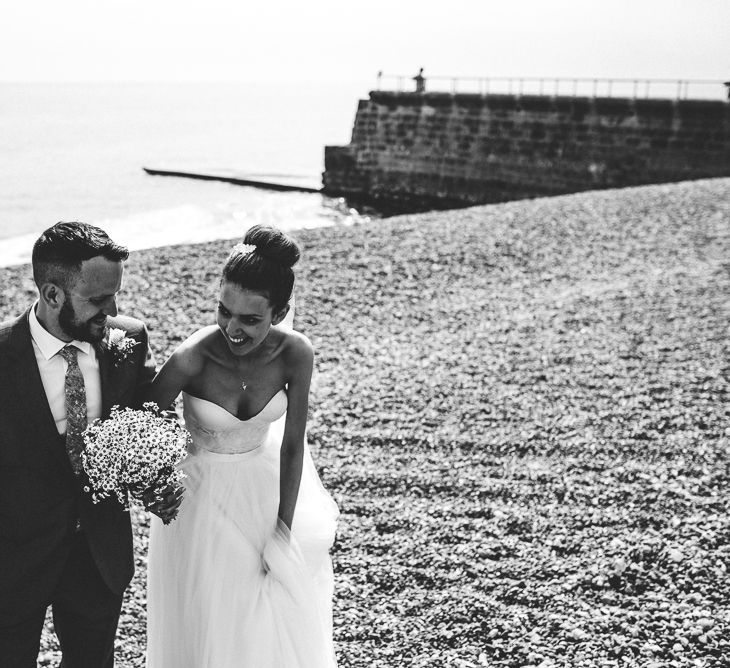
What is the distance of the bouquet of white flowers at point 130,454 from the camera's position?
2270 millimetres

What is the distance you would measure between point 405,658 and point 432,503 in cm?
141

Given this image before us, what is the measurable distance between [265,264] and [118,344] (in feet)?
1.77

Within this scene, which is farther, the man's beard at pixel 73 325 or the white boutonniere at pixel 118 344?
the white boutonniere at pixel 118 344

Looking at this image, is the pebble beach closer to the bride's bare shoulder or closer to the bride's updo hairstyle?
the bride's bare shoulder

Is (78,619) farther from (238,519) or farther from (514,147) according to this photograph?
(514,147)

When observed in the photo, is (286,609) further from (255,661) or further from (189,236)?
(189,236)

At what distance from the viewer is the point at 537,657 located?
11.4 ft

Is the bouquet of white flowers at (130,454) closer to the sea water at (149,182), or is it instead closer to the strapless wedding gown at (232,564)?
the strapless wedding gown at (232,564)

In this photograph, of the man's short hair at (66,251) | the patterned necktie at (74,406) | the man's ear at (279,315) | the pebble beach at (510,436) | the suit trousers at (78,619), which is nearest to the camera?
the man's short hair at (66,251)

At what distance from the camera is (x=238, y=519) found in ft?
9.34

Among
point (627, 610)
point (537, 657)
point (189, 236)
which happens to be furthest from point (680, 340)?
point (189, 236)

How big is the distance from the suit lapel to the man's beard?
0.14m

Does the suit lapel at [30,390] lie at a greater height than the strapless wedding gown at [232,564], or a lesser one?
greater

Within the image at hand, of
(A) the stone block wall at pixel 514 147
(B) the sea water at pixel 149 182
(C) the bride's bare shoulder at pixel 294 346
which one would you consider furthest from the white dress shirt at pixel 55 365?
(A) the stone block wall at pixel 514 147
